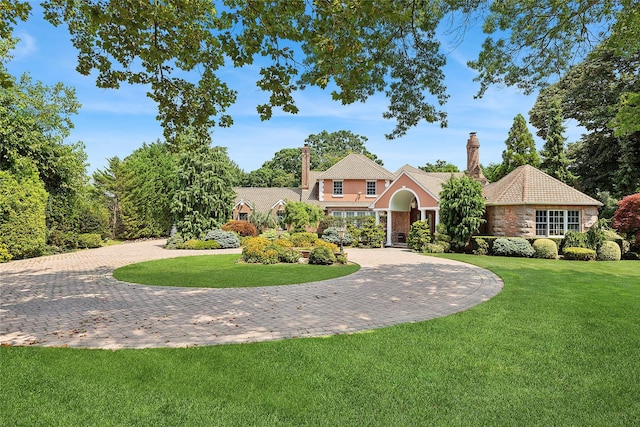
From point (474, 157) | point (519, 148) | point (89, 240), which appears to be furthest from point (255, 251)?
point (519, 148)

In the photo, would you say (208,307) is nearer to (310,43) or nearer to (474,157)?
(310,43)

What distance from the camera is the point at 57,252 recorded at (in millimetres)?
20250

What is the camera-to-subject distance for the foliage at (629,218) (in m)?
19.0

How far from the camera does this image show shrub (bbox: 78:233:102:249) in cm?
2278

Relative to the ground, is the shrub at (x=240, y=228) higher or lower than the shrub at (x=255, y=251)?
higher

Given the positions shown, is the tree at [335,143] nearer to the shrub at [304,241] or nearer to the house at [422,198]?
the house at [422,198]

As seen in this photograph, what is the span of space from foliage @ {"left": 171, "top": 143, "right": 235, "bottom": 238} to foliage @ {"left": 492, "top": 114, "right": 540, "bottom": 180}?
1004 inches

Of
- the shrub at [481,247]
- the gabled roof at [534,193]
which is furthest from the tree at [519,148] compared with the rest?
the shrub at [481,247]

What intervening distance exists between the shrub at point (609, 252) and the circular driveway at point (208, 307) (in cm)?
999

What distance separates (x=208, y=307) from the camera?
807 cm

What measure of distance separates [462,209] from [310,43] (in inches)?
666

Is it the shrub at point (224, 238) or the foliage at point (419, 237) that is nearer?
the foliage at point (419, 237)

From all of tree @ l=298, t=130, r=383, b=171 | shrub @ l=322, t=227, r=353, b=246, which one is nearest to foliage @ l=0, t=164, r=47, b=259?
shrub @ l=322, t=227, r=353, b=246

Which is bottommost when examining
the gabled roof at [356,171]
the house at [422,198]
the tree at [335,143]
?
the house at [422,198]
